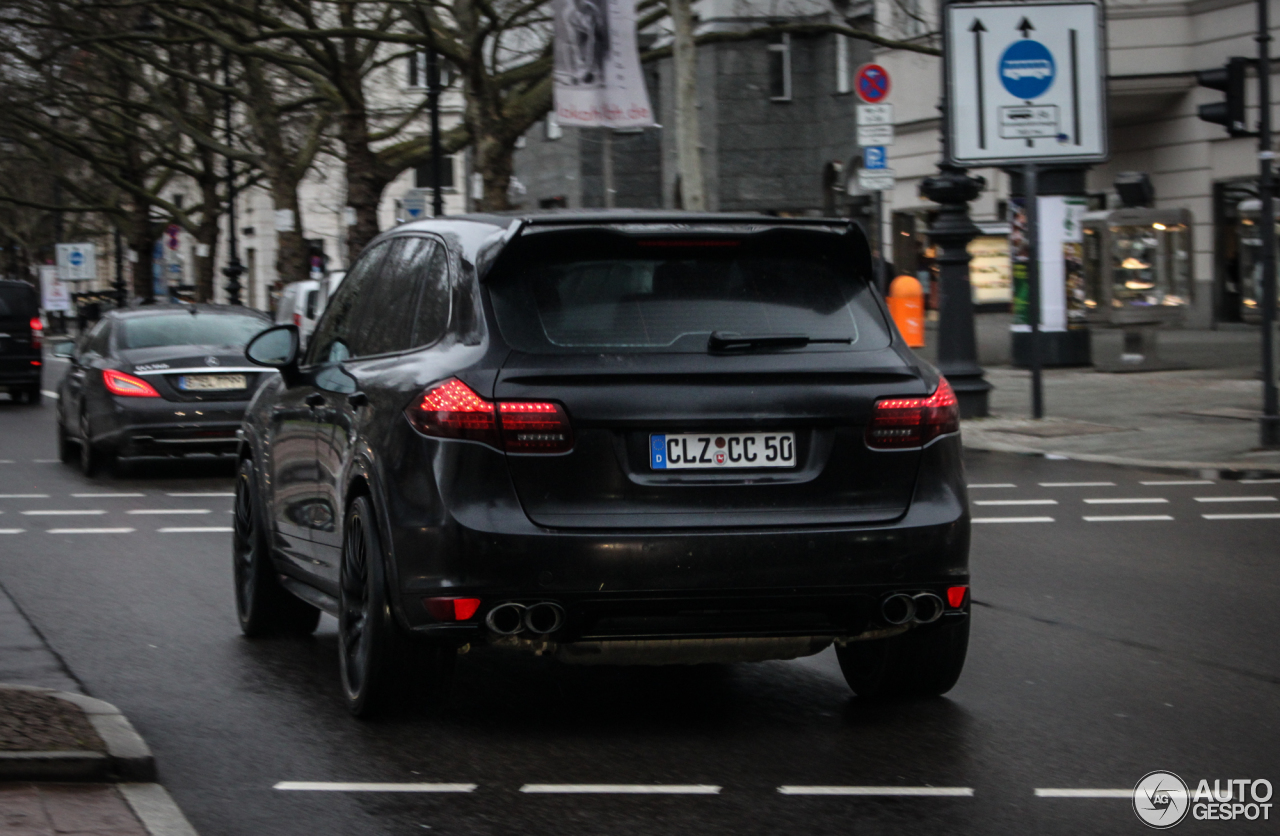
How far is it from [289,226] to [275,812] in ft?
124

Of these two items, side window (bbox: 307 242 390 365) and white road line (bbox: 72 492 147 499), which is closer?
side window (bbox: 307 242 390 365)

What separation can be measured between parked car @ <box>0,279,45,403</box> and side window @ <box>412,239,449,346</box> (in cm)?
2251

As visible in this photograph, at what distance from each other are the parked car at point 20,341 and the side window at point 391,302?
71.7ft

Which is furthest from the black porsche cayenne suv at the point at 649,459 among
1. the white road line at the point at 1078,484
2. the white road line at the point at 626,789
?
the white road line at the point at 1078,484

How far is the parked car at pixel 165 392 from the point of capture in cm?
1553

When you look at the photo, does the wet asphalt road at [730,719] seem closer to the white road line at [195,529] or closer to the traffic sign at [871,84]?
the white road line at [195,529]

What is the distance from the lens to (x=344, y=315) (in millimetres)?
7238

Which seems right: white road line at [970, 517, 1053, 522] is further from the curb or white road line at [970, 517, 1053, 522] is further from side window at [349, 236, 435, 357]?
the curb

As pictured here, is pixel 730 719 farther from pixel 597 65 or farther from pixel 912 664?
pixel 597 65

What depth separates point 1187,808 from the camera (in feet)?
16.3

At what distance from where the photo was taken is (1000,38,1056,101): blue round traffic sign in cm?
1852

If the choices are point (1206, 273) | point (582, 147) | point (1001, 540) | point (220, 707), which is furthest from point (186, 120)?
point (220, 707)

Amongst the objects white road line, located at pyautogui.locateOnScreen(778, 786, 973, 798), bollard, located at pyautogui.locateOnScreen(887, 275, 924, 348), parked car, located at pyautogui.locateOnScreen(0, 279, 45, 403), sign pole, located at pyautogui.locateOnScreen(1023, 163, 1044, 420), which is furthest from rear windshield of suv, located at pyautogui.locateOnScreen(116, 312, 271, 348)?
bollard, located at pyautogui.locateOnScreen(887, 275, 924, 348)
